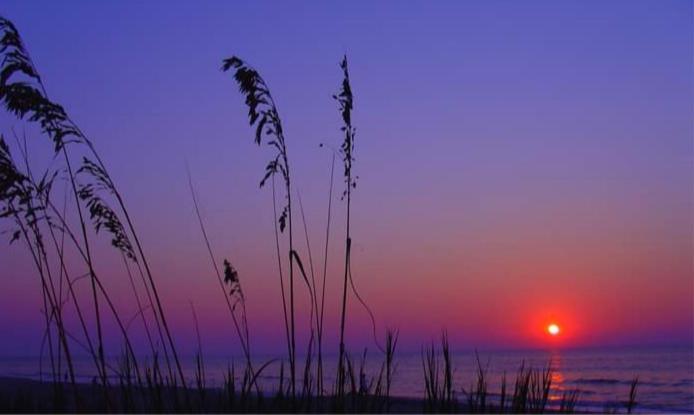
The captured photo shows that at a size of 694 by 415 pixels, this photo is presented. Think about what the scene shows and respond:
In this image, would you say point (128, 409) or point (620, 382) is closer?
point (128, 409)

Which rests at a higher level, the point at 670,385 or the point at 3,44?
the point at 3,44

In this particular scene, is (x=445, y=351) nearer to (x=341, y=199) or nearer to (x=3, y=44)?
(x=341, y=199)

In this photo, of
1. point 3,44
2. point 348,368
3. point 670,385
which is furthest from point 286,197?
point 670,385

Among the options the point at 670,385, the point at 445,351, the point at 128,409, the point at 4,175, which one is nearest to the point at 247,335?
the point at 128,409

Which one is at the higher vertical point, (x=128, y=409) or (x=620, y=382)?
(x=128, y=409)

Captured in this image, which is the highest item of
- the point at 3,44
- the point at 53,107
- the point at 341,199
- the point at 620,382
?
the point at 3,44

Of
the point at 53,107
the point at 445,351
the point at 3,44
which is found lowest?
the point at 445,351

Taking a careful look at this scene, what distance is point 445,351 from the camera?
3.34 metres

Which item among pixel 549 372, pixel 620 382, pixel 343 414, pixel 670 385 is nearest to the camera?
pixel 343 414

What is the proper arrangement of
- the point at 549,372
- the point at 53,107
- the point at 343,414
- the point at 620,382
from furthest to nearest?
1. the point at 620,382
2. the point at 549,372
3. the point at 53,107
4. the point at 343,414

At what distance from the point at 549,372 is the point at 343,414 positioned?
47.3 inches

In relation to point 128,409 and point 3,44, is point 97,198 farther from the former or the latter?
point 128,409

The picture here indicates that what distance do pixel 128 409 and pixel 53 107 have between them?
1.46 m

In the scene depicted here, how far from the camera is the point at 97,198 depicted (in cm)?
347
